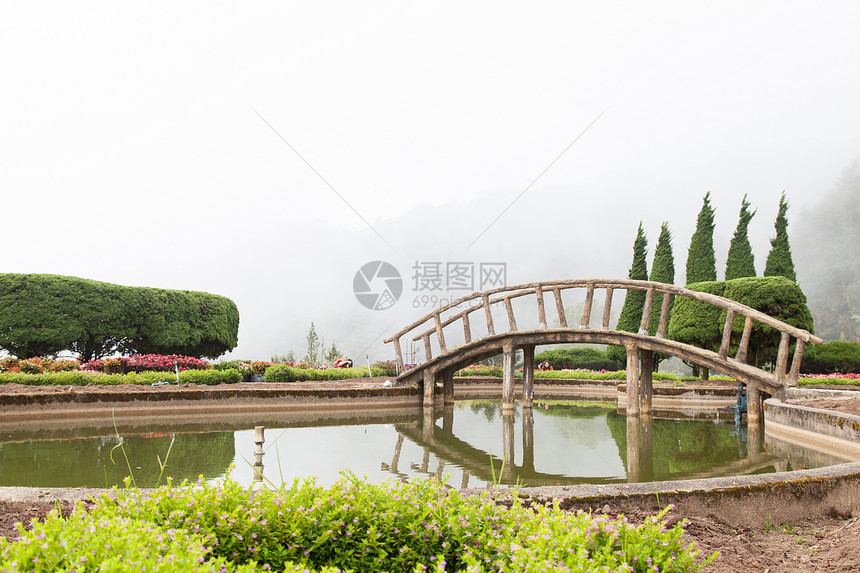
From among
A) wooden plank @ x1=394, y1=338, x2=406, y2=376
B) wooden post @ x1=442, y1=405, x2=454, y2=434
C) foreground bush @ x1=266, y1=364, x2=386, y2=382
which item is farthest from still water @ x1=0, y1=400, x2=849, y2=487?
foreground bush @ x1=266, y1=364, x2=386, y2=382

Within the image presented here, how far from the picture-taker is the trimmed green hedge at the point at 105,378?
46.6 feet

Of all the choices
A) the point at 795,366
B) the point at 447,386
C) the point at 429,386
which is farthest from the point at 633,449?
the point at 447,386

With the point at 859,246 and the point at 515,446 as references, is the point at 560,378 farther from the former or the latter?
the point at 859,246

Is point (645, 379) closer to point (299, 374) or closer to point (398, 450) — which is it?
point (398, 450)

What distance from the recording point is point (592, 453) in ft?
30.4

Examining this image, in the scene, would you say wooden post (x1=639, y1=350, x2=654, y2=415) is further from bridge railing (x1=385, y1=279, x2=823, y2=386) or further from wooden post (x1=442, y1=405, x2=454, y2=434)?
wooden post (x1=442, y1=405, x2=454, y2=434)

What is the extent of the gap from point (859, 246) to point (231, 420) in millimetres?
72931

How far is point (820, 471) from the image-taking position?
5227 mm

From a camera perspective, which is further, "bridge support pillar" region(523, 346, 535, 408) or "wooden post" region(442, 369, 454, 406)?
"wooden post" region(442, 369, 454, 406)

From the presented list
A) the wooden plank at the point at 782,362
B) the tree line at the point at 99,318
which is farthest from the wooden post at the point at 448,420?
the tree line at the point at 99,318

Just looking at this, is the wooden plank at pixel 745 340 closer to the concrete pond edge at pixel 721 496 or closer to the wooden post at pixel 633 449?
the wooden post at pixel 633 449

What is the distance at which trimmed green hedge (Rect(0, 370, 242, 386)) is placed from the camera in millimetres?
14195

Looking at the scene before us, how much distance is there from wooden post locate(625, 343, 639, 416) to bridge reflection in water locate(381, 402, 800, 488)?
0.32m

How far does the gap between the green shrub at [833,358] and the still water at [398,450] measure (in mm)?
10648
